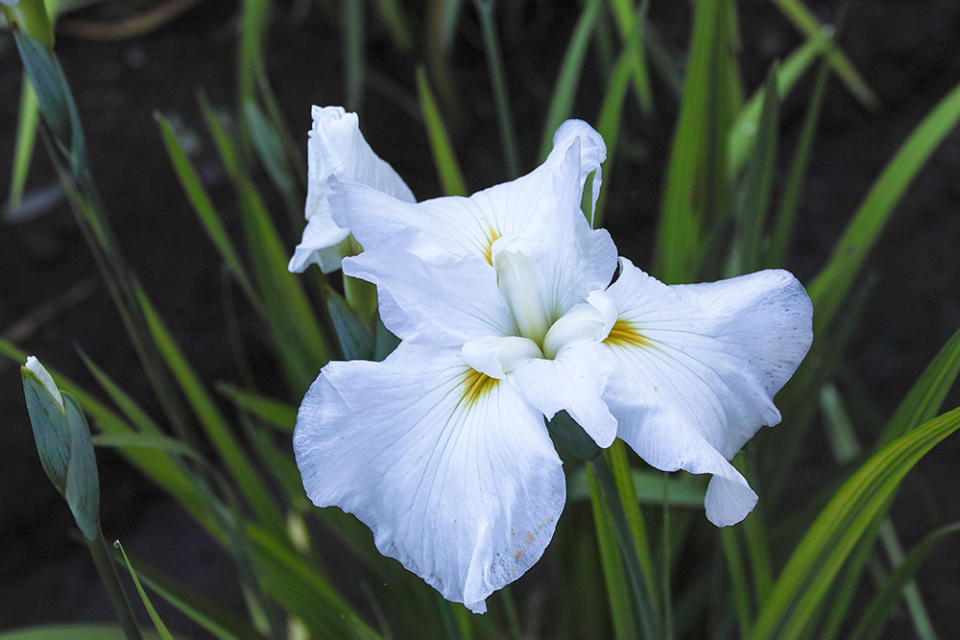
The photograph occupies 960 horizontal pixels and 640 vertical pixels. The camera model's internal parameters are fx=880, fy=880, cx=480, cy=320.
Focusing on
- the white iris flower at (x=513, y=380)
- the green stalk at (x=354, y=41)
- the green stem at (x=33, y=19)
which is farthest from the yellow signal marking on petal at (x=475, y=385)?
the green stalk at (x=354, y=41)

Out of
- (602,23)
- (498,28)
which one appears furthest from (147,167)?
(602,23)

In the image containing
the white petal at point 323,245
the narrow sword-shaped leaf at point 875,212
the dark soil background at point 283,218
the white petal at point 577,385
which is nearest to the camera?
the white petal at point 577,385

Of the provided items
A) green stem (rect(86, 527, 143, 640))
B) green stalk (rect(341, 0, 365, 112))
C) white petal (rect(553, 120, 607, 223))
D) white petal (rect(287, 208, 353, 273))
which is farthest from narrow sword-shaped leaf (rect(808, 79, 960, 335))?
green stalk (rect(341, 0, 365, 112))

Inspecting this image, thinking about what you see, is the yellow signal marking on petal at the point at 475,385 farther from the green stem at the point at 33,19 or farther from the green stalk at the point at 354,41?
the green stalk at the point at 354,41

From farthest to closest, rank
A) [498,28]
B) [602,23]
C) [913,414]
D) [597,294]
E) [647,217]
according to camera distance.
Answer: [498,28]
[647,217]
[602,23]
[913,414]
[597,294]

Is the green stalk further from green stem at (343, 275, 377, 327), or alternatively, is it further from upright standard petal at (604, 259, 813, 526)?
upright standard petal at (604, 259, 813, 526)

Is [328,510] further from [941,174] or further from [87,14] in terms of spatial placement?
[87,14]

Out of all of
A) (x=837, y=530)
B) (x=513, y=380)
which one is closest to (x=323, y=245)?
(x=513, y=380)
